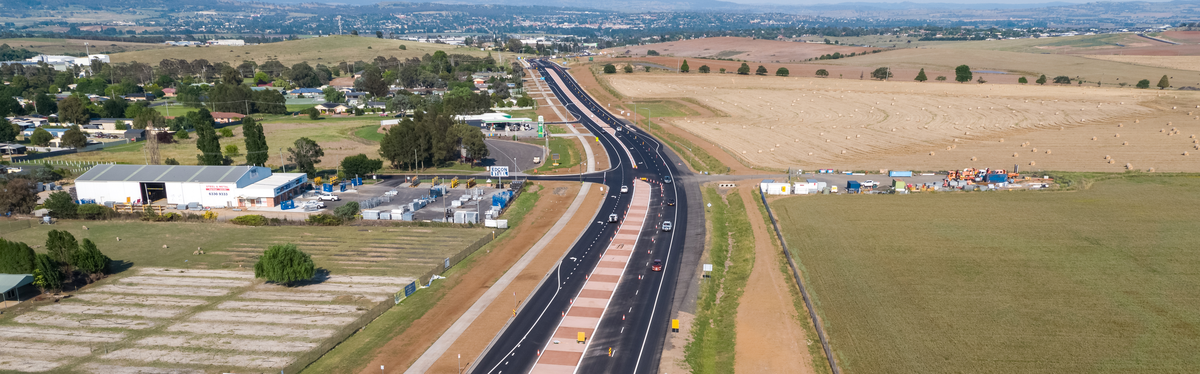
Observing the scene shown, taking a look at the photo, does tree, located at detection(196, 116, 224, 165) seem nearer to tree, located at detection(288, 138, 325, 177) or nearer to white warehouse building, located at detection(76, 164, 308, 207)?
tree, located at detection(288, 138, 325, 177)

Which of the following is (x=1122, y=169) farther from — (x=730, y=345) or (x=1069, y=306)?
(x=730, y=345)

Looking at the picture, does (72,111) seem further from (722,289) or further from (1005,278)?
(1005,278)

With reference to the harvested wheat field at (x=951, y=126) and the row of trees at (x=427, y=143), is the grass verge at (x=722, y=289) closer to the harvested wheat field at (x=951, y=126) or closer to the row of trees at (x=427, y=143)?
Result: the harvested wheat field at (x=951, y=126)

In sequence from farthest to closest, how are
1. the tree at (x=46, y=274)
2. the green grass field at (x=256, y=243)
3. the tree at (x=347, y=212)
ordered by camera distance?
the tree at (x=347, y=212) < the green grass field at (x=256, y=243) < the tree at (x=46, y=274)

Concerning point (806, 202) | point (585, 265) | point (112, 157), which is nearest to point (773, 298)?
point (585, 265)

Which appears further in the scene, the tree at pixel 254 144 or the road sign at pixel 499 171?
the tree at pixel 254 144

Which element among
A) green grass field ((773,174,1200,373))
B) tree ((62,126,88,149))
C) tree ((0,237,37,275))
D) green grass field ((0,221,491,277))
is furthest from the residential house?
green grass field ((773,174,1200,373))

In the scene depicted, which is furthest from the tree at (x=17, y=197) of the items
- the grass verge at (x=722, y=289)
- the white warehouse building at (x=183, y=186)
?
the grass verge at (x=722, y=289)
